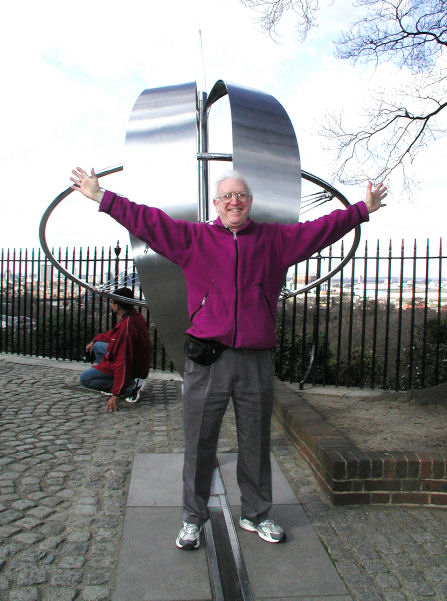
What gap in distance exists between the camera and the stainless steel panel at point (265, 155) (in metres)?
3.61

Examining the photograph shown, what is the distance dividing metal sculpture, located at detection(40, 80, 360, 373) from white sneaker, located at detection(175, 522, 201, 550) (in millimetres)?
1344

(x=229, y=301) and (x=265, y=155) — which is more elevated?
(x=265, y=155)

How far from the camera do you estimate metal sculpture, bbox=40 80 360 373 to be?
3600mm

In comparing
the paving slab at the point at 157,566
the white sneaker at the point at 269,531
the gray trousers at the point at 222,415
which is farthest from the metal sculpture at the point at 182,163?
the white sneaker at the point at 269,531

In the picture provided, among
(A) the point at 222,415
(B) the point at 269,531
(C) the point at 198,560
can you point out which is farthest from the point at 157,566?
(A) the point at 222,415

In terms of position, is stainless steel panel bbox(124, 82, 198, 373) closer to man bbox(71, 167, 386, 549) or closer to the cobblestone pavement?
man bbox(71, 167, 386, 549)

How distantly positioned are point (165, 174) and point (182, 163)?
14cm

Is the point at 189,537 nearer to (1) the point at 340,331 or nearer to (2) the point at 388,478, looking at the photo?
(2) the point at 388,478

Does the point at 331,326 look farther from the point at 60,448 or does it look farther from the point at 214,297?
the point at 214,297

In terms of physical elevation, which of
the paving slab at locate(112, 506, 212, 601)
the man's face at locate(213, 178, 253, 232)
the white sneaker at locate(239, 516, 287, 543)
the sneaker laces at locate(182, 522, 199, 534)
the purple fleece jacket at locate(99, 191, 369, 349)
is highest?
the man's face at locate(213, 178, 253, 232)

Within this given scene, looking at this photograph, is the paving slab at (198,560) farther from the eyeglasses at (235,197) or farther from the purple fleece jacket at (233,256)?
the eyeglasses at (235,197)

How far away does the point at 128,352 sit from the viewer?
650 centimetres

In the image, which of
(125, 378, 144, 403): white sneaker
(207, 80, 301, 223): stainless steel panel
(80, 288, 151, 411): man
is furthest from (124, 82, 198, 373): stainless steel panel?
(125, 378, 144, 403): white sneaker

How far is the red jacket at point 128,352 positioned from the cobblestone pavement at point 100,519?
0.75 m
